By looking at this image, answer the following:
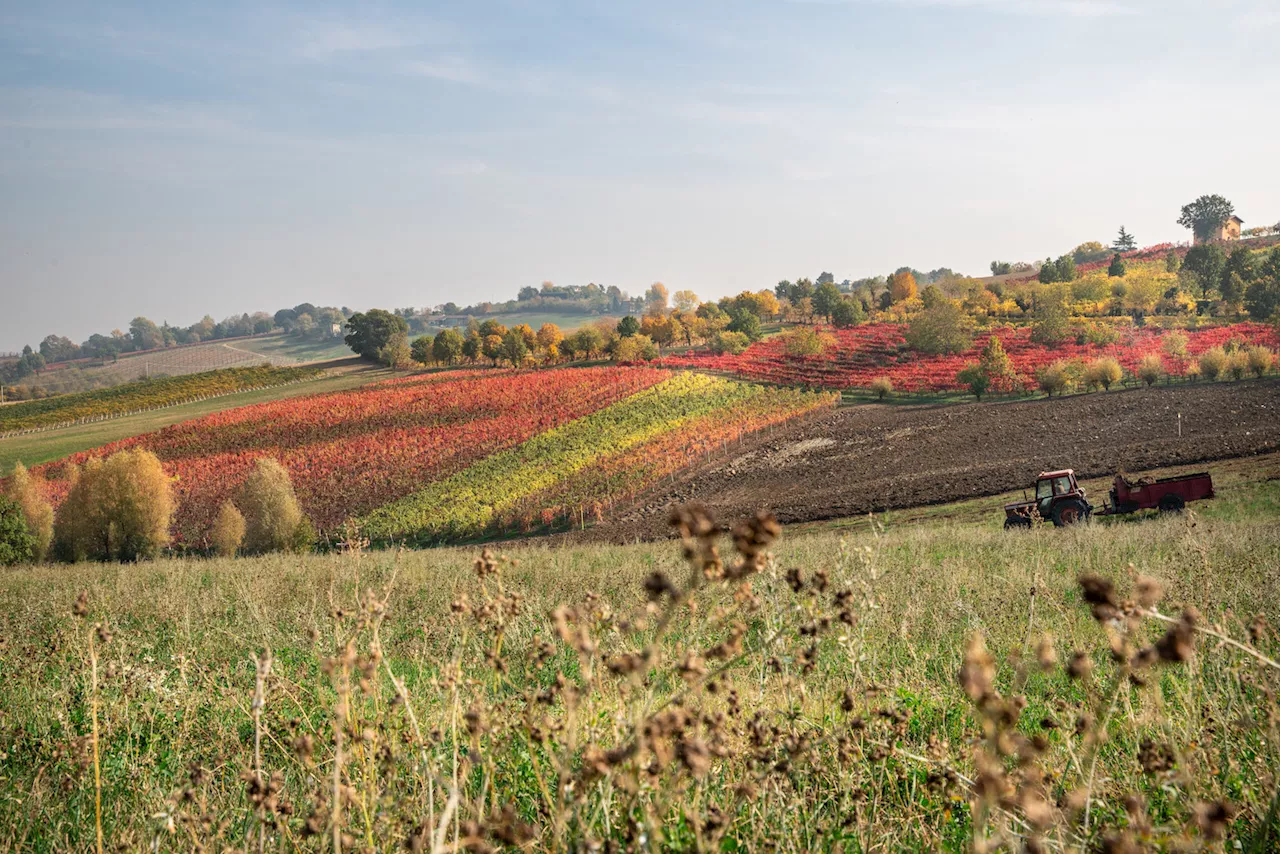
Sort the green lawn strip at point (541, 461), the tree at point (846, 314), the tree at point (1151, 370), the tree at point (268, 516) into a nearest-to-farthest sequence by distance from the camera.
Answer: the tree at point (268, 516), the green lawn strip at point (541, 461), the tree at point (1151, 370), the tree at point (846, 314)

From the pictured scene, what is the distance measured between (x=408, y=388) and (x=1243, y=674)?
48.6 m

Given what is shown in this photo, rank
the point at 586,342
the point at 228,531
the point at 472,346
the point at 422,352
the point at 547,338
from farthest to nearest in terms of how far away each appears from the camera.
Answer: the point at 547,338
the point at 422,352
the point at 472,346
the point at 586,342
the point at 228,531

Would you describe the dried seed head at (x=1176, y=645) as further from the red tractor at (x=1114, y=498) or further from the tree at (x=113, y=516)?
the tree at (x=113, y=516)

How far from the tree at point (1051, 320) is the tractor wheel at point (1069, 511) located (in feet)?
118

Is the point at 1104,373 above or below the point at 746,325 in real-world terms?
below

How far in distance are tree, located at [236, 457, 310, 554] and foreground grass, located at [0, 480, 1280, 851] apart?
18528mm

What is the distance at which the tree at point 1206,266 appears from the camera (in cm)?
5881

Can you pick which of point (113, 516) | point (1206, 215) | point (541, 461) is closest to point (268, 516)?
point (113, 516)

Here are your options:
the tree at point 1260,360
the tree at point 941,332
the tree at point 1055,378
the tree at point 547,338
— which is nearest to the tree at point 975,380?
the tree at point 1055,378

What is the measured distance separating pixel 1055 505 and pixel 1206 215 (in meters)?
92.0

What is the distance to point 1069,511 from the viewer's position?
643 inches

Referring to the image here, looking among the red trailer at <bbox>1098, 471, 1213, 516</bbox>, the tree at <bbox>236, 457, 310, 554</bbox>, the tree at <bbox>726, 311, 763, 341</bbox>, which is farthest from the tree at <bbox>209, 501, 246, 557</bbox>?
the tree at <bbox>726, 311, 763, 341</bbox>

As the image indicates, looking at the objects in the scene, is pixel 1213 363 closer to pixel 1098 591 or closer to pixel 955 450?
pixel 955 450

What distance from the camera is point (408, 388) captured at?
4881 centimetres
